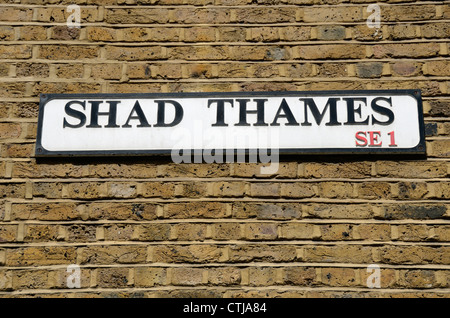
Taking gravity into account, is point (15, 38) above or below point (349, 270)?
above

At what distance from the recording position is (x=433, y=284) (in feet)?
7.26

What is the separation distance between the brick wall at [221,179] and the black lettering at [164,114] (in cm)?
9

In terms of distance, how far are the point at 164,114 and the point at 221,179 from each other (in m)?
0.43

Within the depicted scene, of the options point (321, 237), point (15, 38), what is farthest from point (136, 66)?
point (321, 237)

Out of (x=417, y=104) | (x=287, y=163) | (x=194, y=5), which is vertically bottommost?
(x=287, y=163)

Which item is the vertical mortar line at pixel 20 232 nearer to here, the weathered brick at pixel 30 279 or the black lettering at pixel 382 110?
the weathered brick at pixel 30 279

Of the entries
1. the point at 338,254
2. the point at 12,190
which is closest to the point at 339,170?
the point at 338,254

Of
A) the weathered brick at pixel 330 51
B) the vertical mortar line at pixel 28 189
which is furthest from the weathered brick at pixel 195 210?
the weathered brick at pixel 330 51

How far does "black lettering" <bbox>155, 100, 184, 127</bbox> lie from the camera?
2430mm

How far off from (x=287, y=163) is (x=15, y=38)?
1571 mm

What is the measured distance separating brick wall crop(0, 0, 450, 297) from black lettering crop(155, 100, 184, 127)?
0.29 feet

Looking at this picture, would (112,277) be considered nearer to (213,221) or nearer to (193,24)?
(213,221)
